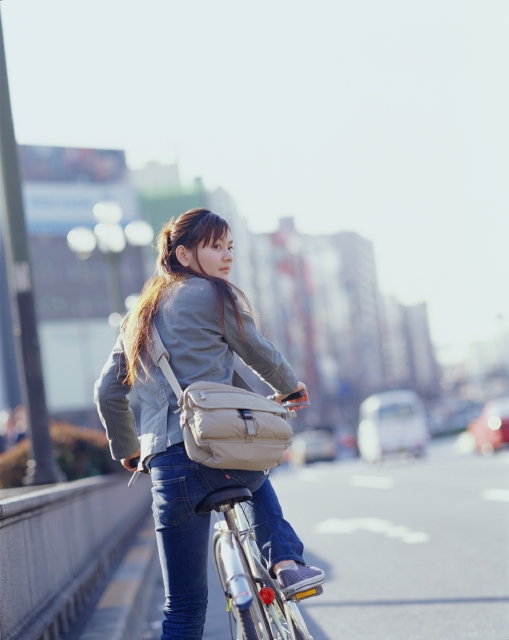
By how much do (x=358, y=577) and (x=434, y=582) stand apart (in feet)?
2.76

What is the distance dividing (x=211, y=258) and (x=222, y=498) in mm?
790

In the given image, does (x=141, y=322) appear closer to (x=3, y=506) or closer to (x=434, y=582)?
(x=3, y=506)

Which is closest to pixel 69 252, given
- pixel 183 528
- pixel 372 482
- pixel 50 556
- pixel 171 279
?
pixel 372 482

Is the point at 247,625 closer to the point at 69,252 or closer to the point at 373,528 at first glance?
the point at 373,528

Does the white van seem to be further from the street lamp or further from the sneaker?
the sneaker

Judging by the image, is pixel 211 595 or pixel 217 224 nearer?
pixel 217 224

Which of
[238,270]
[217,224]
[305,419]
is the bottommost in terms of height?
[305,419]

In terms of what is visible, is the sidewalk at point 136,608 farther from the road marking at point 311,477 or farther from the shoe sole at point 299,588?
the road marking at point 311,477

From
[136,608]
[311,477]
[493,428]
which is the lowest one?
[311,477]

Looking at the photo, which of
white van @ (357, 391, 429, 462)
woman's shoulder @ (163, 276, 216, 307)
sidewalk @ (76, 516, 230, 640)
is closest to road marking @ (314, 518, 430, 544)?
sidewalk @ (76, 516, 230, 640)

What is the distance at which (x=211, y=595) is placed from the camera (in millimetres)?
8273

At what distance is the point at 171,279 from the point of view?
3613mm


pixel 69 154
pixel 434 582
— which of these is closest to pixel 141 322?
pixel 434 582

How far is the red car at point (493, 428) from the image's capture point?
86.6 feet
